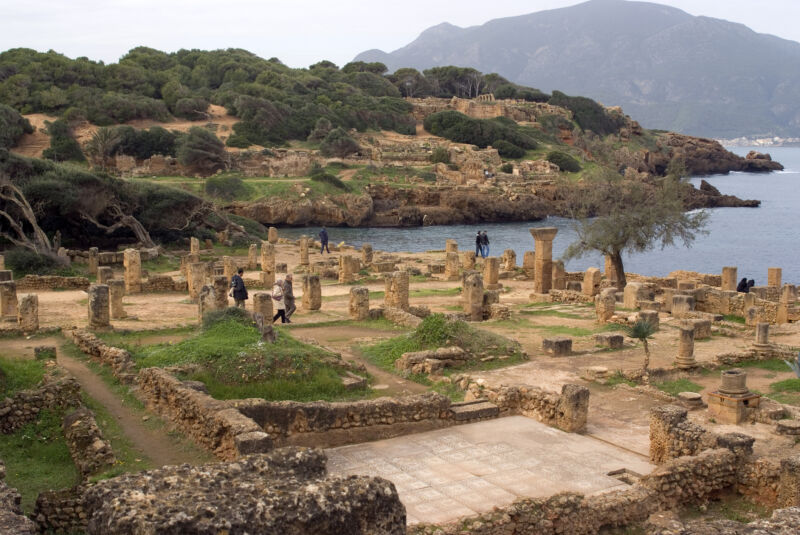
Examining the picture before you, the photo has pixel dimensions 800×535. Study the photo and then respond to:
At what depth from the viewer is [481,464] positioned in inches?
432

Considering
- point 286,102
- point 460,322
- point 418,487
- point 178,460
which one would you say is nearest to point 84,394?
point 178,460

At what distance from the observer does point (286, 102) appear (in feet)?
325

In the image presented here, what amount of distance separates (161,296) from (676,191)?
2000 cm

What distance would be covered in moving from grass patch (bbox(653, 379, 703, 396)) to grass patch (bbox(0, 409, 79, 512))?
1059 cm

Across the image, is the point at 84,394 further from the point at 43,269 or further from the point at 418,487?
the point at 43,269

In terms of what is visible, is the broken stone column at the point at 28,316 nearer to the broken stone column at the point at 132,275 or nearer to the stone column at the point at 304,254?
the broken stone column at the point at 132,275

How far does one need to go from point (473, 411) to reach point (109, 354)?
7.29 metres

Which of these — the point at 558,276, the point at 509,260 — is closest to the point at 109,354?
the point at 558,276

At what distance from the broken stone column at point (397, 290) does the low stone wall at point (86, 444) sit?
508 inches

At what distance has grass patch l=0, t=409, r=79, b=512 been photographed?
34.0ft

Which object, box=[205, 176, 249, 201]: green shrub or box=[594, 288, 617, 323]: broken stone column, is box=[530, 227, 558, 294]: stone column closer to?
box=[594, 288, 617, 323]: broken stone column

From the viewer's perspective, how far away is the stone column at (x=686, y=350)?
17.1m

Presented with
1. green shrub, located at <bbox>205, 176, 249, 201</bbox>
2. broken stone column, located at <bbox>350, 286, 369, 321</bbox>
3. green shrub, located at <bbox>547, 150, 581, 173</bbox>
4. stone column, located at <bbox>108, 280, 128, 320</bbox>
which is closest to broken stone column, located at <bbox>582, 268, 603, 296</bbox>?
broken stone column, located at <bbox>350, 286, 369, 321</bbox>

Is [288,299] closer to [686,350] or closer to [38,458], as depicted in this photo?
[686,350]
